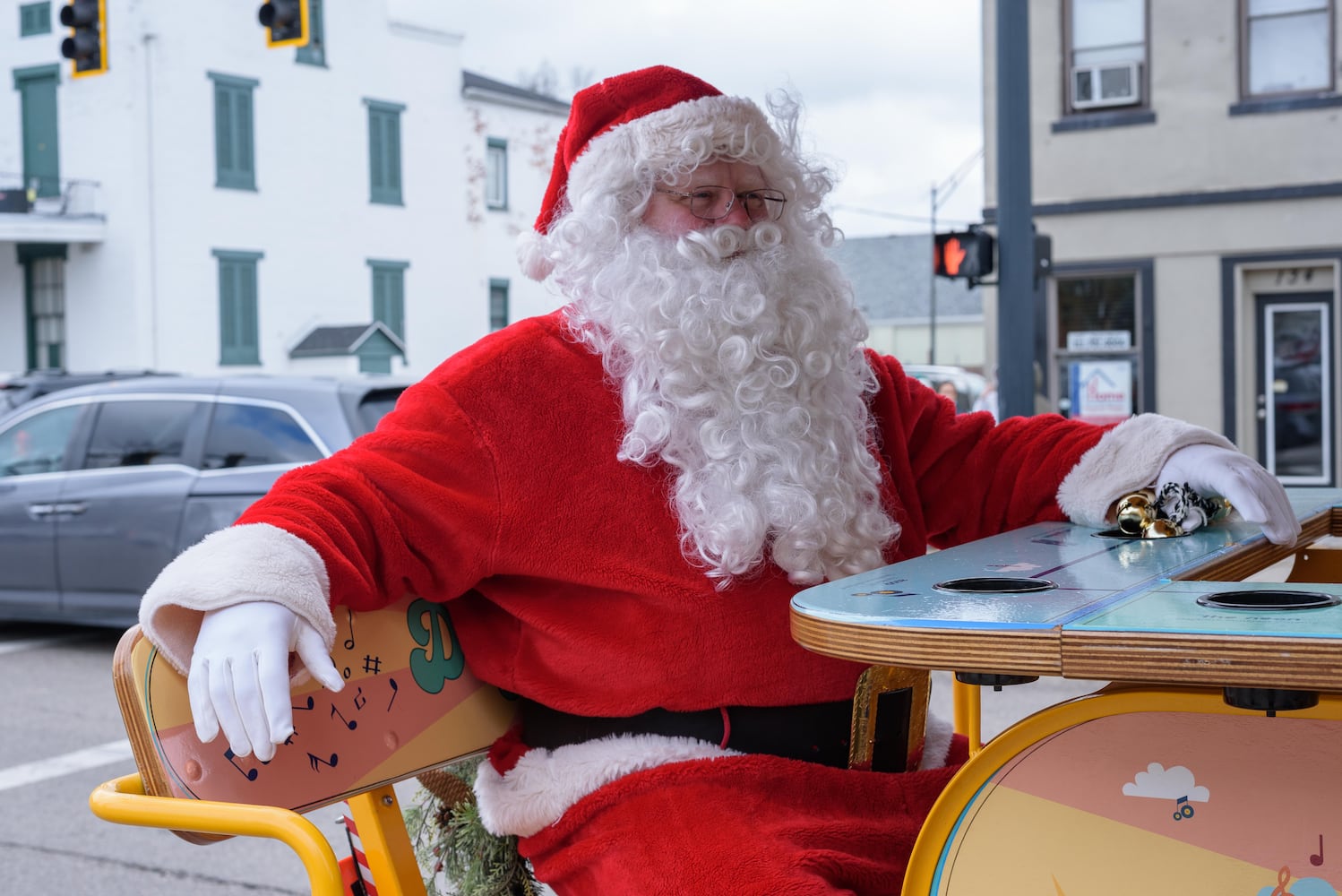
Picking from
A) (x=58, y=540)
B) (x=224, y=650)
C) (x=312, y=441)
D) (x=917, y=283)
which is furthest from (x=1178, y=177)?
(x=917, y=283)

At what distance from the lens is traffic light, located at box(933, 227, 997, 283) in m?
7.43

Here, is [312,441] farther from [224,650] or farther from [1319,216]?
[1319,216]

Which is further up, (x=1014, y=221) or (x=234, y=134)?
(x=234, y=134)

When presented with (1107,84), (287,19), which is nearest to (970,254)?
(287,19)

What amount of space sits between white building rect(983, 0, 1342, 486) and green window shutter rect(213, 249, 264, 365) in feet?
41.4

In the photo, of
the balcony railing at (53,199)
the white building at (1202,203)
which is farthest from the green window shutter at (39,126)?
the white building at (1202,203)

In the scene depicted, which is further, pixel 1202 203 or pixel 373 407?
pixel 1202 203

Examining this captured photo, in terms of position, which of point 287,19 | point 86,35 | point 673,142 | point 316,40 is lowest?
point 673,142

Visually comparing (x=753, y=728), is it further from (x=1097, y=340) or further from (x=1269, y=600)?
(x=1097, y=340)

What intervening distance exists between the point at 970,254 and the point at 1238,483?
535 centimetres

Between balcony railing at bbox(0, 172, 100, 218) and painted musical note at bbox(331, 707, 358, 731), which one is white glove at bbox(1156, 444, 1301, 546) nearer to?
painted musical note at bbox(331, 707, 358, 731)

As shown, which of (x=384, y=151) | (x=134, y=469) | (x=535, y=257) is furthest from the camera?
(x=384, y=151)

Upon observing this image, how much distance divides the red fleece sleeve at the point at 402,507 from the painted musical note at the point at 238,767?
0.23m

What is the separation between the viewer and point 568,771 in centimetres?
207
